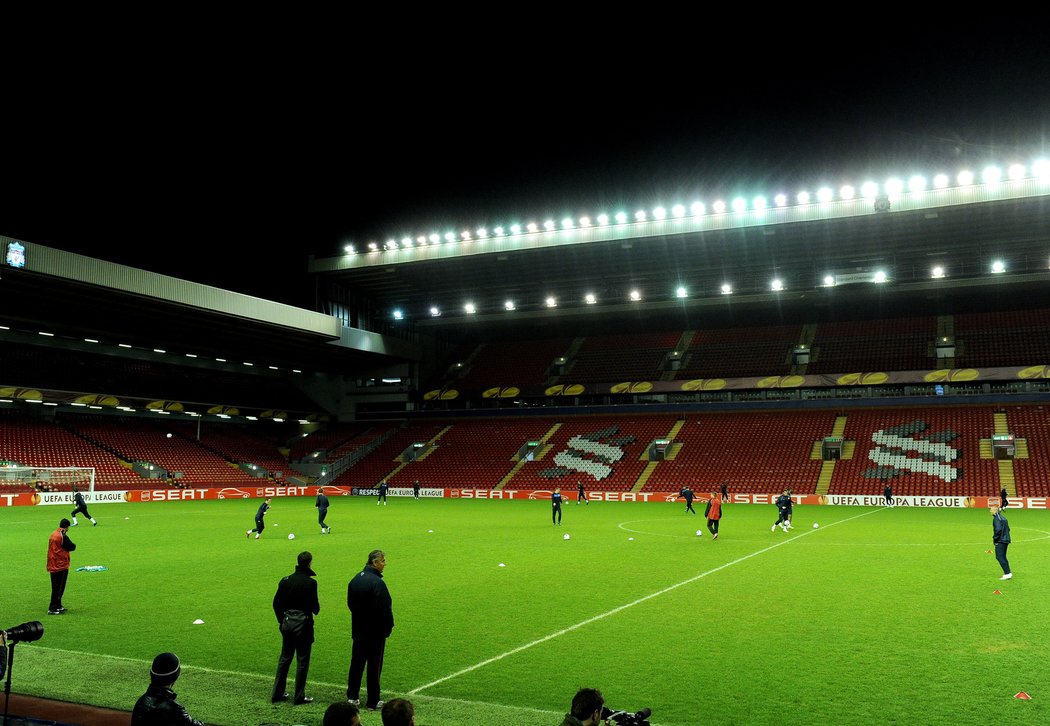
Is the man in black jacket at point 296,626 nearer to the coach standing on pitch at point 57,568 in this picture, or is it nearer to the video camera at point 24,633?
the video camera at point 24,633

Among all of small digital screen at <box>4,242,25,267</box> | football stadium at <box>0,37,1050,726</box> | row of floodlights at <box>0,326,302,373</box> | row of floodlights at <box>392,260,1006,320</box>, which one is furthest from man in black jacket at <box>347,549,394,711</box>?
row of floodlights at <box>392,260,1006,320</box>

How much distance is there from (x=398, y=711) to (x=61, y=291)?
42021 millimetres

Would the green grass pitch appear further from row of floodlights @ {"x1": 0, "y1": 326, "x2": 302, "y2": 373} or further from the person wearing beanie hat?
row of floodlights @ {"x1": 0, "y1": 326, "x2": 302, "y2": 373}

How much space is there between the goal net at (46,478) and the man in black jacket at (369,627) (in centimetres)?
4167

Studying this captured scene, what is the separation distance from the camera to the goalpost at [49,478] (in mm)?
40969

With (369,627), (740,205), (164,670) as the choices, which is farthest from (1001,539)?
(740,205)

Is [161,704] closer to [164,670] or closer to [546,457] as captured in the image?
[164,670]

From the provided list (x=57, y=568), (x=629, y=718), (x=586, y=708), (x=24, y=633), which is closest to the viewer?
(x=586, y=708)

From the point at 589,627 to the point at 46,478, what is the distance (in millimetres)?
A: 41756

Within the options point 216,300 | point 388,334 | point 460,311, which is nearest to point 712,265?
point 460,311

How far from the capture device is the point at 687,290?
2251 inches

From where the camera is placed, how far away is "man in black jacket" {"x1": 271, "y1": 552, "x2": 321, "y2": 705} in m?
8.17

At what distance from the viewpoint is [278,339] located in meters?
54.8

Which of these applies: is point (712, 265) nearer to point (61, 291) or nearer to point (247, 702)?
point (61, 291)
